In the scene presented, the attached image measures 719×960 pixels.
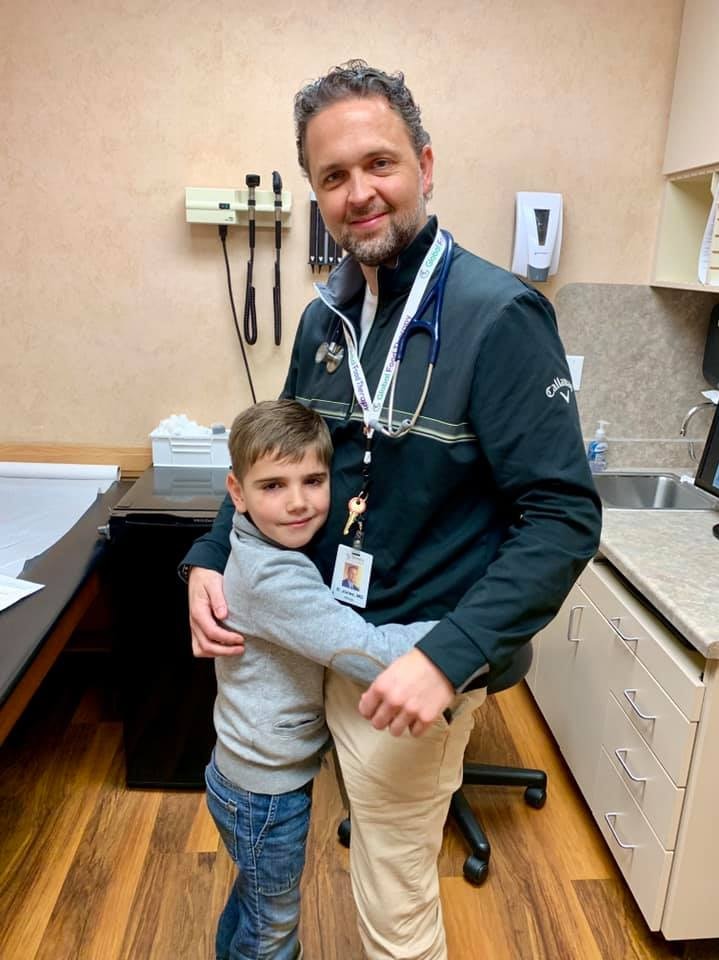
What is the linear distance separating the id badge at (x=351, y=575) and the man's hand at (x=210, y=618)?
7.3 inches

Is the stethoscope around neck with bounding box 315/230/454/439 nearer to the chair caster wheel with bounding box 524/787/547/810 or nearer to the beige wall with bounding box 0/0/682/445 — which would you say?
the beige wall with bounding box 0/0/682/445

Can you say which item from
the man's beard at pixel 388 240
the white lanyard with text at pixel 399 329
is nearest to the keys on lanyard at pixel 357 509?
the white lanyard with text at pixel 399 329

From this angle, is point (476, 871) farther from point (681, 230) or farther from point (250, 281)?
point (681, 230)

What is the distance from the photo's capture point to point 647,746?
1601 millimetres

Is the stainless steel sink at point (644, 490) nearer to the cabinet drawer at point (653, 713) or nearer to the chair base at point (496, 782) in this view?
the cabinet drawer at point (653, 713)

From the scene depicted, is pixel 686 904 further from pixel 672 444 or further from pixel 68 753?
pixel 68 753

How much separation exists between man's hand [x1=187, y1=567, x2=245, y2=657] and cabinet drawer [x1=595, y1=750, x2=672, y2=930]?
1073mm

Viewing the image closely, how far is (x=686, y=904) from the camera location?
1.52 meters

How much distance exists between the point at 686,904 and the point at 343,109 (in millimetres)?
1709

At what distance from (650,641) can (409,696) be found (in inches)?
36.6

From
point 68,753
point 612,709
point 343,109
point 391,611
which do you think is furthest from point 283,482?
point 68,753

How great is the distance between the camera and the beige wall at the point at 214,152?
2094mm

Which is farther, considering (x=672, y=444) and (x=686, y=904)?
(x=672, y=444)

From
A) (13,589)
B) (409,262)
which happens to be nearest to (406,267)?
(409,262)
